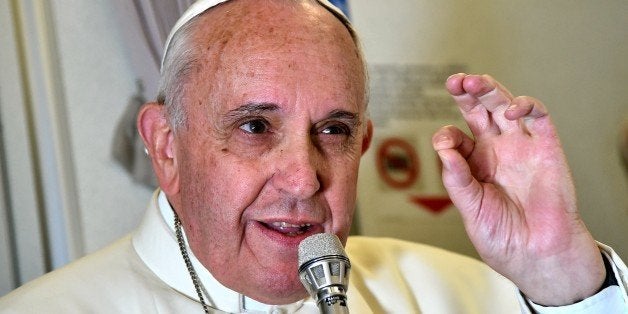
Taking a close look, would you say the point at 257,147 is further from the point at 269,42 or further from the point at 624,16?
the point at 624,16

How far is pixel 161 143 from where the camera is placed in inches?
98.6

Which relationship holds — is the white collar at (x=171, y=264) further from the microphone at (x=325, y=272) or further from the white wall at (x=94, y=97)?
the microphone at (x=325, y=272)

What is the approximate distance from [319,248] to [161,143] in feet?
3.20

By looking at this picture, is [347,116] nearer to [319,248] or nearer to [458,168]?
[458,168]

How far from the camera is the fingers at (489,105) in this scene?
2.16 meters

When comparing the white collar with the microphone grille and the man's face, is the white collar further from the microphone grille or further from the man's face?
the microphone grille

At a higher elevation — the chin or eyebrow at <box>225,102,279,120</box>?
eyebrow at <box>225,102,279,120</box>

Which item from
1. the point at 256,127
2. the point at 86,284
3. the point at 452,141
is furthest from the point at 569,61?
the point at 86,284

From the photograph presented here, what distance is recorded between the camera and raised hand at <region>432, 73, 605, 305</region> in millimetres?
2266

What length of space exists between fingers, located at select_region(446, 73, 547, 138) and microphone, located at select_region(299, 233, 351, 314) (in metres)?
0.66

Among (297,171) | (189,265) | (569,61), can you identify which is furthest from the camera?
(569,61)

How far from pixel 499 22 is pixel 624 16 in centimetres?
60

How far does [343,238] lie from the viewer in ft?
7.71

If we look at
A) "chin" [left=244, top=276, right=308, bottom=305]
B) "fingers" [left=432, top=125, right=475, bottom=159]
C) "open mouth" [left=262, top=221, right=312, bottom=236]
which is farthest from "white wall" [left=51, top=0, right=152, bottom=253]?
"fingers" [left=432, top=125, right=475, bottom=159]
